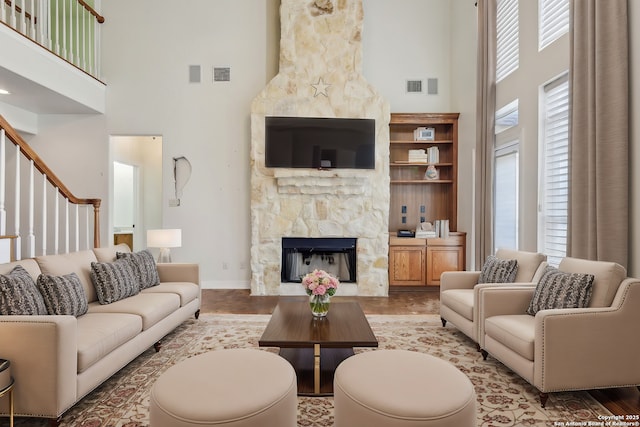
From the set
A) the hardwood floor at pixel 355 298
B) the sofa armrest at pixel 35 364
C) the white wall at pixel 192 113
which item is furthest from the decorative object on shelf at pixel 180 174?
the sofa armrest at pixel 35 364

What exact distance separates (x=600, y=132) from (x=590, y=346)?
1651 mm

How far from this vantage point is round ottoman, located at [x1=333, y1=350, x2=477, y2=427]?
1507 millimetres

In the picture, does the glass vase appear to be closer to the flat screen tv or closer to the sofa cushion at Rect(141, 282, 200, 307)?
the sofa cushion at Rect(141, 282, 200, 307)

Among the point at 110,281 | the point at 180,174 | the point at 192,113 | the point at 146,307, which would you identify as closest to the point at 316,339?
the point at 146,307

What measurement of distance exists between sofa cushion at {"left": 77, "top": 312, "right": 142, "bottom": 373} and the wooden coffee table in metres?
0.97

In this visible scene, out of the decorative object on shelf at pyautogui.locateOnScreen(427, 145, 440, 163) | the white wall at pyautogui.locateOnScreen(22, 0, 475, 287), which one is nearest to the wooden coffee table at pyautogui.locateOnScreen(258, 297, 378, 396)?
the white wall at pyautogui.locateOnScreen(22, 0, 475, 287)

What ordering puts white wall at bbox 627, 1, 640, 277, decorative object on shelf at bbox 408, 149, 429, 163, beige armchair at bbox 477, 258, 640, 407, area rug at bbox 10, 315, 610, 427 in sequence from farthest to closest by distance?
decorative object on shelf at bbox 408, 149, 429, 163, white wall at bbox 627, 1, 640, 277, beige armchair at bbox 477, 258, 640, 407, area rug at bbox 10, 315, 610, 427

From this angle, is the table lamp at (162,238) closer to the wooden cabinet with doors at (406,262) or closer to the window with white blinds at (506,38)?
the wooden cabinet with doors at (406,262)

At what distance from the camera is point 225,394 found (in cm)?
159

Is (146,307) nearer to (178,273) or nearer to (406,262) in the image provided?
(178,273)

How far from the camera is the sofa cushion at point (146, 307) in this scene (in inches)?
119

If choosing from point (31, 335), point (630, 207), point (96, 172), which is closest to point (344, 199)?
point (630, 207)

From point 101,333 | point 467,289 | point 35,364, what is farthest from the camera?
point 467,289

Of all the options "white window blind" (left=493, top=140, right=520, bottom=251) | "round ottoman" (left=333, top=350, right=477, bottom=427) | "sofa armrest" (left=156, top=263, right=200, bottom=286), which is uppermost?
"white window blind" (left=493, top=140, right=520, bottom=251)
